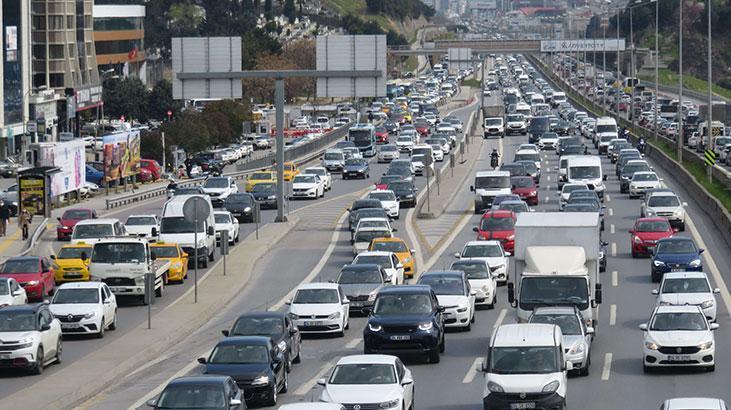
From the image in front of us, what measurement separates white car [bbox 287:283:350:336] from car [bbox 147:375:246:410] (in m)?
13.0

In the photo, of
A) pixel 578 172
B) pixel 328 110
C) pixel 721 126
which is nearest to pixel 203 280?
pixel 578 172

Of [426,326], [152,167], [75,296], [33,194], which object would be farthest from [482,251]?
[152,167]

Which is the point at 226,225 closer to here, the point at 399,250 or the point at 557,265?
the point at 399,250

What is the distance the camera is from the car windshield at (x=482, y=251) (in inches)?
1913

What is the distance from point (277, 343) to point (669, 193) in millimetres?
32672

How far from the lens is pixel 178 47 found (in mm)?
67062

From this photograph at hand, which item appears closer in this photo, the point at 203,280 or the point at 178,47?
the point at 203,280

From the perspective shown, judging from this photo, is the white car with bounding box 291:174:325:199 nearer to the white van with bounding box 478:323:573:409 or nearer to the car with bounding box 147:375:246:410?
the white van with bounding box 478:323:573:409

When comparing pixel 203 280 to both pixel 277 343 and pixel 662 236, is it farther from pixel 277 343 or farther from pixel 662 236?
pixel 277 343

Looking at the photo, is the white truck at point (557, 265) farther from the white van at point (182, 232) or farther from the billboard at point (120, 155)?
the billboard at point (120, 155)

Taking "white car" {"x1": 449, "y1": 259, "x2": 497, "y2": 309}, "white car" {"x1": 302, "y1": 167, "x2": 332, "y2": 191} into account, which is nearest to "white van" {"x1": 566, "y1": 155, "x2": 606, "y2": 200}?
"white car" {"x1": 302, "y1": 167, "x2": 332, "y2": 191}

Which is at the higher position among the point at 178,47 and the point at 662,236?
the point at 178,47

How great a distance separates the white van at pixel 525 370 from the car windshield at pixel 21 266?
20455 millimetres

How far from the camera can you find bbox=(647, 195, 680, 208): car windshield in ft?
203
